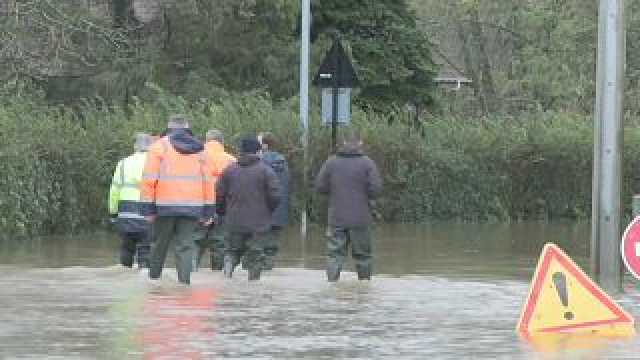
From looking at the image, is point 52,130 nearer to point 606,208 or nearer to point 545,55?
point 606,208

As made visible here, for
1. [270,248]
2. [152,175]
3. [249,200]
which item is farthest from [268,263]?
[152,175]

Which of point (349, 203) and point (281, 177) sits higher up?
point (281, 177)

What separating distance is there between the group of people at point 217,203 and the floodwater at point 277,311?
1.09ft

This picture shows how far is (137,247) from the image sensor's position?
20312 mm

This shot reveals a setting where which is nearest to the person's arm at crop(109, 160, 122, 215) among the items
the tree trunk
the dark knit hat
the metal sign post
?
the dark knit hat

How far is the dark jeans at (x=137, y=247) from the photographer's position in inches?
789

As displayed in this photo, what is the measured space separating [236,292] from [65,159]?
10.4m

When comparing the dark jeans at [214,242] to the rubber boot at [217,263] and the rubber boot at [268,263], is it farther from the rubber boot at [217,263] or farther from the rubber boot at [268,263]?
the rubber boot at [268,263]

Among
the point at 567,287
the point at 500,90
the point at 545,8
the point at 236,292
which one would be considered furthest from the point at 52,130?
the point at 500,90

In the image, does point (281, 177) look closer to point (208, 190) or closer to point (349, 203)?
point (349, 203)

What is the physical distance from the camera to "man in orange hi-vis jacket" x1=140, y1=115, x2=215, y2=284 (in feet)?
59.4

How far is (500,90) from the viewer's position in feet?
237

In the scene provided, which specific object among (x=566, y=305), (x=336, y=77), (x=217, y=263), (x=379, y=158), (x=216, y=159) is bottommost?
(x=217, y=263)

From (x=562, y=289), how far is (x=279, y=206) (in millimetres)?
6991
